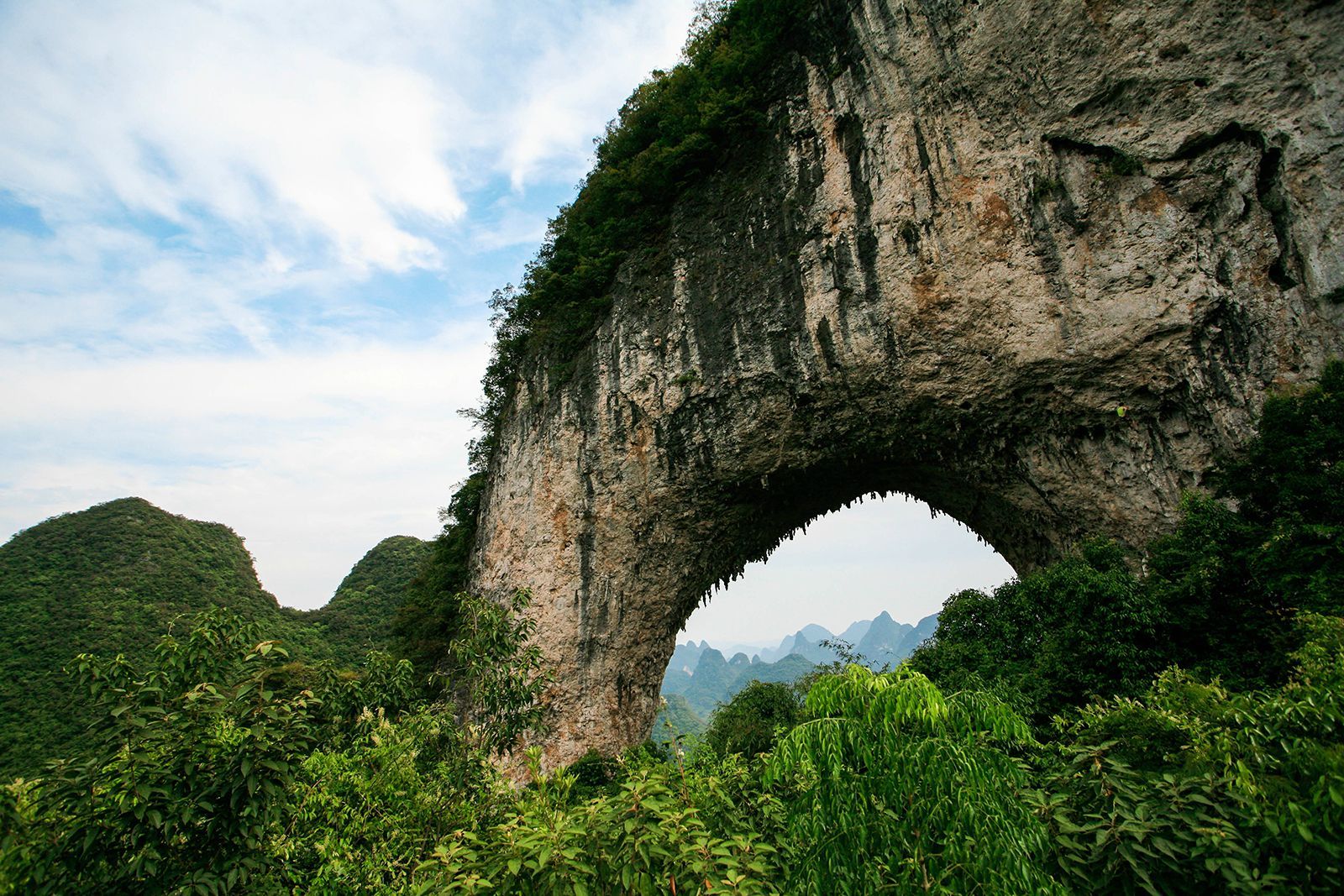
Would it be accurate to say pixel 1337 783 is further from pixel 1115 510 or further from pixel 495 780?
pixel 1115 510

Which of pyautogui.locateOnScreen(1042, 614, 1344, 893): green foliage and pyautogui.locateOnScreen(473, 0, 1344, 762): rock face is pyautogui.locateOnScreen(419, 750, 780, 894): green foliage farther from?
pyautogui.locateOnScreen(473, 0, 1344, 762): rock face

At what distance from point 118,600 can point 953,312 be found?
38005 mm

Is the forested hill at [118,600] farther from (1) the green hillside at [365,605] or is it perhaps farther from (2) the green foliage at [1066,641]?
(2) the green foliage at [1066,641]

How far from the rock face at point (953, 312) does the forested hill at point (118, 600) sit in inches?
489

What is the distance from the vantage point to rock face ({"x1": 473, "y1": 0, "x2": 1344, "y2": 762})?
11.6 metres

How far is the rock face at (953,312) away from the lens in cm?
1161

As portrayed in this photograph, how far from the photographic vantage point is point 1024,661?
490 inches

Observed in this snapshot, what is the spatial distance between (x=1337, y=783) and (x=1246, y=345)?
38.8ft

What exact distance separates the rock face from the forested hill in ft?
40.8

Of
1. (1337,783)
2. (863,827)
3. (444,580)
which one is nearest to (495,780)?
(863,827)

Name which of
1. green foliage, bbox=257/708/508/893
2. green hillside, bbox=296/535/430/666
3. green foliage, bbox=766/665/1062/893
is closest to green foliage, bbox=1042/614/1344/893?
green foliage, bbox=766/665/1062/893

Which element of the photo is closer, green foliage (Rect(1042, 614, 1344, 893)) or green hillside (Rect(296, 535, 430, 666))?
green foliage (Rect(1042, 614, 1344, 893))

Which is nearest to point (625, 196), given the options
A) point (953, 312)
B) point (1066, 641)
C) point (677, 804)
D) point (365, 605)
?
point (953, 312)

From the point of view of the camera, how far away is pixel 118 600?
96.9 ft
